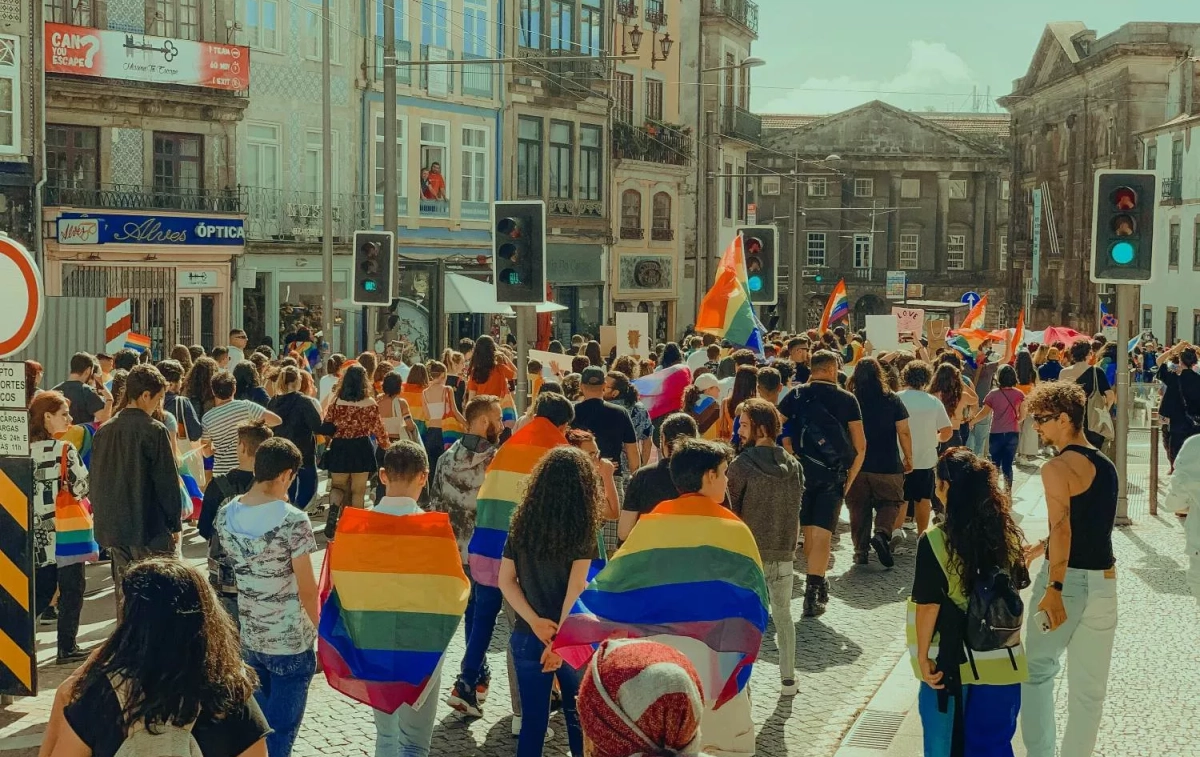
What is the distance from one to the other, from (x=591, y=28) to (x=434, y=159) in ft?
28.8

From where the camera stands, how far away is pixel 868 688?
9336 mm

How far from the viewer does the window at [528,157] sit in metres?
41.0

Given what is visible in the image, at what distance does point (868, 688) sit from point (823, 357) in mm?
2902

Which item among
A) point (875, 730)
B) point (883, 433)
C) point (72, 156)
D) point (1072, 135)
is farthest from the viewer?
point (1072, 135)

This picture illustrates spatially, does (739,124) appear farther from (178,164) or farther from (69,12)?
(69,12)

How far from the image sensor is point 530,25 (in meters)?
41.6

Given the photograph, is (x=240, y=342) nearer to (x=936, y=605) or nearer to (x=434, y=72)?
(x=936, y=605)

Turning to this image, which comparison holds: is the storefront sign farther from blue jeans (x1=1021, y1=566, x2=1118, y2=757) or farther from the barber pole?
blue jeans (x1=1021, y1=566, x2=1118, y2=757)

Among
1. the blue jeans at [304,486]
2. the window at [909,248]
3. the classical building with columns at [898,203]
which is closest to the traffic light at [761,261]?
the blue jeans at [304,486]

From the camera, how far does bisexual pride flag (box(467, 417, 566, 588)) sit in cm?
800

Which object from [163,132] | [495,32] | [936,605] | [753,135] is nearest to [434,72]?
[495,32]

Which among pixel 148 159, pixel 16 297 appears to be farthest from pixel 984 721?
pixel 148 159

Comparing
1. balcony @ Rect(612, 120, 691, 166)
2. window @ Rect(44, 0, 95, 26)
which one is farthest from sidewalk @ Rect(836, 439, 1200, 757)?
balcony @ Rect(612, 120, 691, 166)

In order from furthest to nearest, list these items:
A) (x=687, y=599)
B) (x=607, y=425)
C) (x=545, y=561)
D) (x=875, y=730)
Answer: (x=607, y=425) → (x=875, y=730) → (x=545, y=561) → (x=687, y=599)
